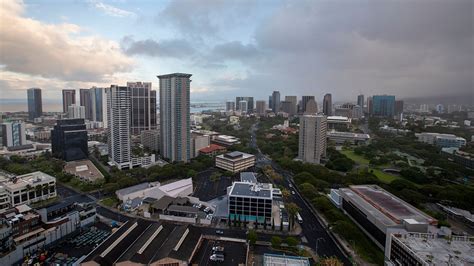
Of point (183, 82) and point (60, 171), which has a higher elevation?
point (183, 82)

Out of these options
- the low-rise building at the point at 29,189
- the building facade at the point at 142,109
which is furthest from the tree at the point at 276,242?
the building facade at the point at 142,109

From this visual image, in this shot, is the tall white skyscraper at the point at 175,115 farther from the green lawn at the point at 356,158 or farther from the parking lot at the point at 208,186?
the green lawn at the point at 356,158

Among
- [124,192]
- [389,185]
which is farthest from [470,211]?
[124,192]

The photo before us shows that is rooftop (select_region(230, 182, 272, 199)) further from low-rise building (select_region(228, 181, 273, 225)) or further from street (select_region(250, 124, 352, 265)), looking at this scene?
street (select_region(250, 124, 352, 265))

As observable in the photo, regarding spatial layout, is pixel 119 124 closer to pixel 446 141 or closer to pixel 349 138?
pixel 349 138

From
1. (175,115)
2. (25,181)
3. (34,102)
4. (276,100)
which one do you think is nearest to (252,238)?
(25,181)

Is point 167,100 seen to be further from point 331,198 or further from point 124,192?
point 331,198

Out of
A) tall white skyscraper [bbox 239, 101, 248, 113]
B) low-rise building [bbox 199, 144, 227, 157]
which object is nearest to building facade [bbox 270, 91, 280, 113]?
tall white skyscraper [bbox 239, 101, 248, 113]
